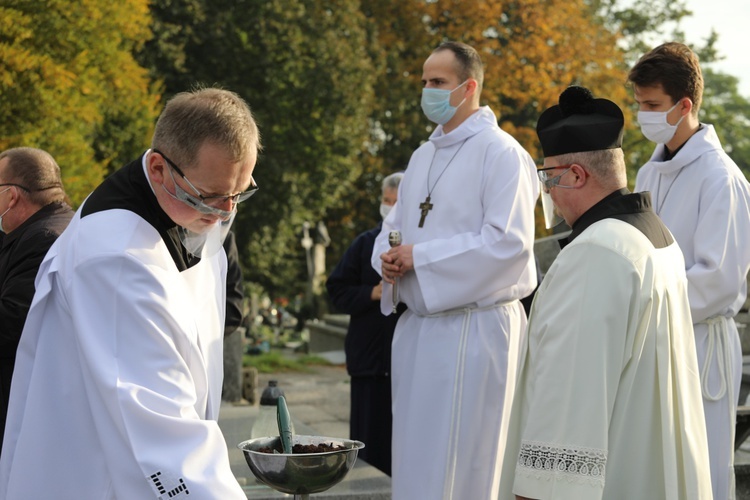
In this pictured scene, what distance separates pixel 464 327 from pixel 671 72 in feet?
5.14

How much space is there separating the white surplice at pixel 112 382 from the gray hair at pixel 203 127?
231 millimetres

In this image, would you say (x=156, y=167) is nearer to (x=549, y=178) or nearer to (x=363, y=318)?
(x=549, y=178)

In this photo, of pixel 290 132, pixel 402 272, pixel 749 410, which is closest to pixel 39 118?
pixel 402 272

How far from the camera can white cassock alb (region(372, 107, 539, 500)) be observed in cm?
505

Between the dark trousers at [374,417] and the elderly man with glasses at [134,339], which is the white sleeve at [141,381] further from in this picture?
the dark trousers at [374,417]

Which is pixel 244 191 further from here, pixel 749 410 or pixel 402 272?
pixel 749 410

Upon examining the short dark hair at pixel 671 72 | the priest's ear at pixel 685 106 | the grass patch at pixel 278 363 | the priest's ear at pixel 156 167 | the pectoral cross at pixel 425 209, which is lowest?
the grass patch at pixel 278 363

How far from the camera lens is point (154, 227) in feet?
9.41

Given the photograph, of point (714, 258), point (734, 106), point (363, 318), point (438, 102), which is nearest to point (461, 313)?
point (438, 102)

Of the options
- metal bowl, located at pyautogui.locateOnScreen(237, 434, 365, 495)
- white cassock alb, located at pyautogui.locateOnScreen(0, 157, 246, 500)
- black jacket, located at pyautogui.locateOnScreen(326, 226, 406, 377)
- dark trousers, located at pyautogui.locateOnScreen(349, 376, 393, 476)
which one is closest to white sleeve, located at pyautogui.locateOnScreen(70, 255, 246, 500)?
white cassock alb, located at pyautogui.locateOnScreen(0, 157, 246, 500)

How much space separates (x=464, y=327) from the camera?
5.16 metres

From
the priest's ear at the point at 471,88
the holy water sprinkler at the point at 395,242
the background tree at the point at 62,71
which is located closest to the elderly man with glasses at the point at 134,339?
the holy water sprinkler at the point at 395,242

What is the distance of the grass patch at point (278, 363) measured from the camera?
1693cm

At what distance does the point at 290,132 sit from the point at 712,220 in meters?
19.5
